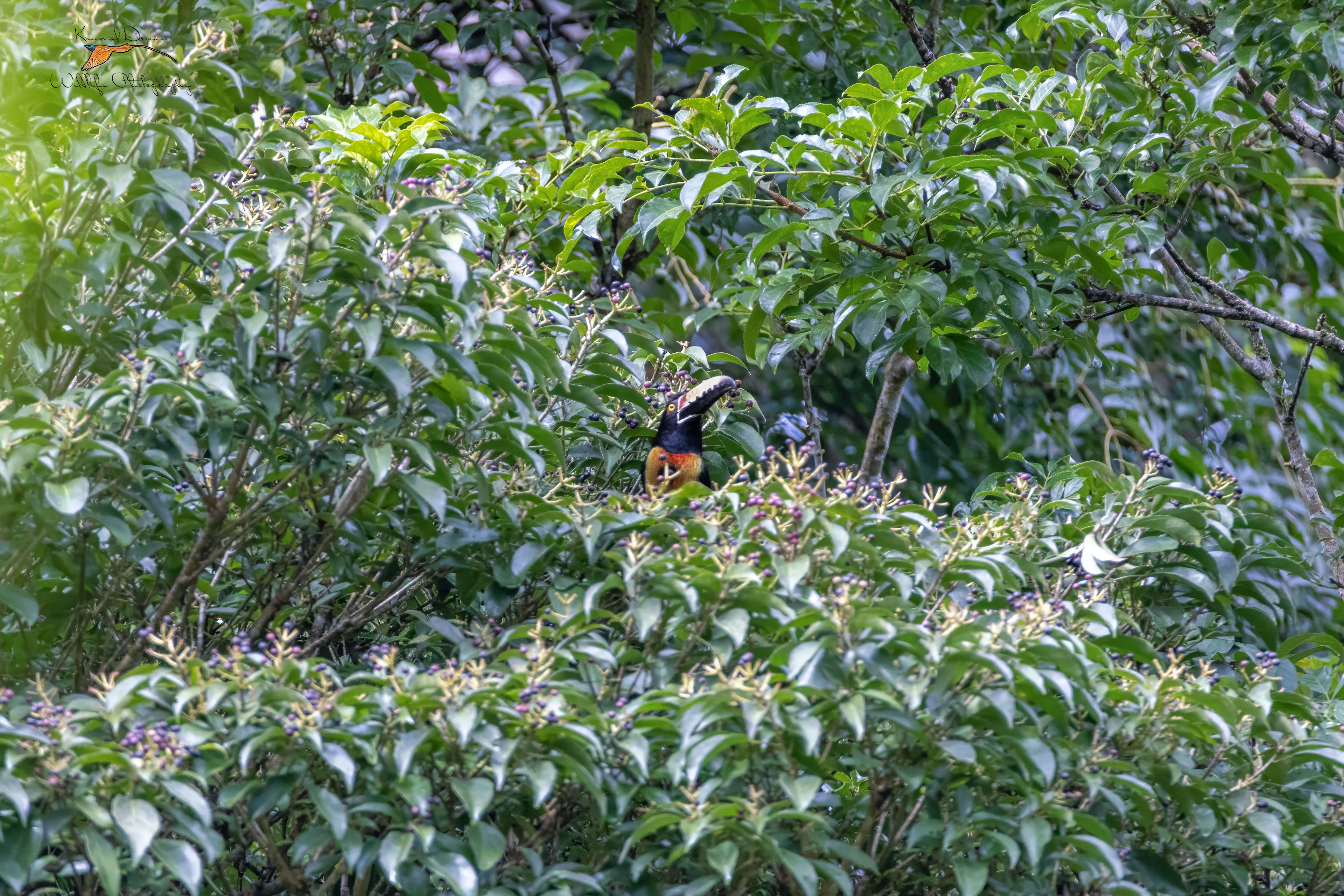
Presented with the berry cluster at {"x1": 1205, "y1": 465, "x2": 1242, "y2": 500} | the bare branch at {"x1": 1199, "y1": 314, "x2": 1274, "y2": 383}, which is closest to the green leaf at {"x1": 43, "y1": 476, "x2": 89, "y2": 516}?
the berry cluster at {"x1": 1205, "y1": 465, "x2": 1242, "y2": 500}

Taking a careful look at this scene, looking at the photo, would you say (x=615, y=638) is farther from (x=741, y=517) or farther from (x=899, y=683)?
(x=899, y=683)

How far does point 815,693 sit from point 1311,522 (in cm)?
199

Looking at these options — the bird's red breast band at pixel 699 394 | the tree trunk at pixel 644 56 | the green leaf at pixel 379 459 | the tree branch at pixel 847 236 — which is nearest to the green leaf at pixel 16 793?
the green leaf at pixel 379 459

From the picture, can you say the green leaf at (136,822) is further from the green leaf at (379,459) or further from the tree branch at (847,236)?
the tree branch at (847,236)

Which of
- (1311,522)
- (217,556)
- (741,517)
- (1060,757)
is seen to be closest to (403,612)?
(217,556)

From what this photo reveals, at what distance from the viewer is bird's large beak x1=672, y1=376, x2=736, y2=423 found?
2836 millimetres

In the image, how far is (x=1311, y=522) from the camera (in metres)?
3.28

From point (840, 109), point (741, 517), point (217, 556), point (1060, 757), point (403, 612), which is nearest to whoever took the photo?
point (1060, 757)

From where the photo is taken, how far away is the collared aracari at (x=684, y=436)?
2.83 m

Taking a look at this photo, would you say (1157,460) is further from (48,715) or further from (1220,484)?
(48,715)

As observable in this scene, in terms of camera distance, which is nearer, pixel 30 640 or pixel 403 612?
pixel 30 640

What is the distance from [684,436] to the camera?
285 cm

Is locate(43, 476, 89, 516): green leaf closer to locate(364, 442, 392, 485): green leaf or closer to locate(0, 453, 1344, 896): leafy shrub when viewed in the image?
locate(0, 453, 1344, 896): leafy shrub

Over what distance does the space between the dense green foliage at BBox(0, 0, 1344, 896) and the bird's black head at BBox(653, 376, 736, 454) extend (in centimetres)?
9
